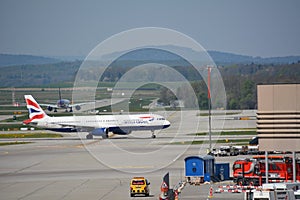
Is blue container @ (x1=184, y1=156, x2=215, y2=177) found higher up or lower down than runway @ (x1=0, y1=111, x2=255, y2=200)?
higher up

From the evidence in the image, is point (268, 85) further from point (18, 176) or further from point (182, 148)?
point (182, 148)

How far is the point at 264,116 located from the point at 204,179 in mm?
10751

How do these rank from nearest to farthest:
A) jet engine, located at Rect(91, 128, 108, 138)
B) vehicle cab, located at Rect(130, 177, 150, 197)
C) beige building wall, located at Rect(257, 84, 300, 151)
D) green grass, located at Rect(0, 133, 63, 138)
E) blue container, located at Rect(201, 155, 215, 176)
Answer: beige building wall, located at Rect(257, 84, 300, 151) < vehicle cab, located at Rect(130, 177, 150, 197) < blue container, located at Rect(201, 155, 215, 176) < jet engine, located at Rect(91, 128, 108, 138) < green grass, located at Rect(0, 133, 63, 138)

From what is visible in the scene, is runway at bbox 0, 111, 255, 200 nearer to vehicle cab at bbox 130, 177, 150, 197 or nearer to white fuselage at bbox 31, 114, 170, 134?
vehicle cab at bbox 130, 177, 150, 197

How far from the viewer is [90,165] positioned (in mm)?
58219

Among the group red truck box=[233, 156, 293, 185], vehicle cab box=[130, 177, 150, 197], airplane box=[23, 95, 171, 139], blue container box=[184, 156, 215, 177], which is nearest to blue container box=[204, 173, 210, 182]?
blue container box=[184, 156, 215, 177]

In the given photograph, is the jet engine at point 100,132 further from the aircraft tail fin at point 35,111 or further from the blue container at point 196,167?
the blue container at point 196,167

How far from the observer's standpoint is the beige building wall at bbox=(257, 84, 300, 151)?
3631cm

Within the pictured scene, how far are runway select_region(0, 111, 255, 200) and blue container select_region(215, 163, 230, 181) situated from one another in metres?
2.55

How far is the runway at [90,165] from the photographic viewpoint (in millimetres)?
43344

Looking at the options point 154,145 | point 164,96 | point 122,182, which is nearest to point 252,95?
point 164,96

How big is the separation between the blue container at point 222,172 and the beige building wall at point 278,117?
10.6 m

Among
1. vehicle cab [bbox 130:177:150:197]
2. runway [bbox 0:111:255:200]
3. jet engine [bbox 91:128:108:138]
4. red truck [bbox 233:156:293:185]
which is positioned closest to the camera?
vehicle cab [bbox 130:177:150:197]

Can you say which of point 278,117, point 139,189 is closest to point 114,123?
point 139,189
